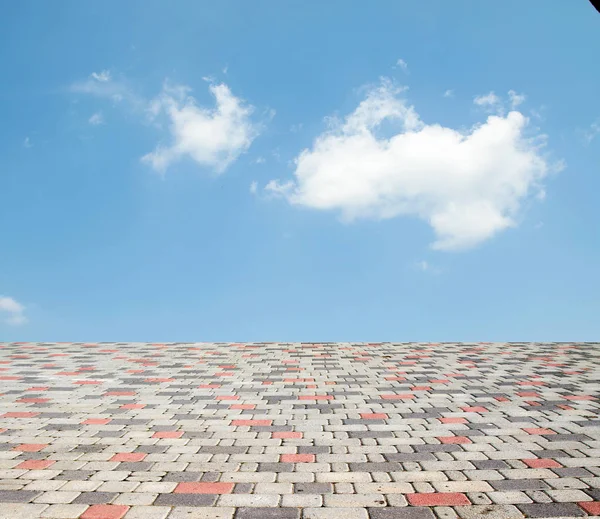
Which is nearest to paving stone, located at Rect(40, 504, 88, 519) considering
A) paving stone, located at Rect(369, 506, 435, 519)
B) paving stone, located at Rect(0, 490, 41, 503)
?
paving stone, located at Rect(0, 490, 41, 503)

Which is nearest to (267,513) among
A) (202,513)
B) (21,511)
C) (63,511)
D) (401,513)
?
(202,513)

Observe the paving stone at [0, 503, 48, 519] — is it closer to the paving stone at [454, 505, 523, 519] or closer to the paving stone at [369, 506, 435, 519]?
the paving stone at [369, 506, 435, 519]

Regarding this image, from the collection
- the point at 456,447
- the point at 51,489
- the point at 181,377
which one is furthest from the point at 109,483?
the point at 181,377

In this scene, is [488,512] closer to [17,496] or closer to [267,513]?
[267,513]

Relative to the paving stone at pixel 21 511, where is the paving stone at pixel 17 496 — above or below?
above

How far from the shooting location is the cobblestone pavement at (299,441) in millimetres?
2586

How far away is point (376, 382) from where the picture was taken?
576 centimetres

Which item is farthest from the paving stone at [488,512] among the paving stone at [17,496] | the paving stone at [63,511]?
the paving stone at [17,496]

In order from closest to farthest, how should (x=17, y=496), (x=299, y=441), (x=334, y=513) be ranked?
(x=334, y=513)
(x=17, y=496)
(x=299, y=441)

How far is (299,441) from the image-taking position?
3.58 metres

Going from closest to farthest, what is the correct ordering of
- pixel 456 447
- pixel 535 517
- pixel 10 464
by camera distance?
pixel 535 517 < pixel 10 464 < pixel 456 447

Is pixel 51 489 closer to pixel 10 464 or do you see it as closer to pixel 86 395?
pixel 10 464

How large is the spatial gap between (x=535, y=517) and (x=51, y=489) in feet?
9.09

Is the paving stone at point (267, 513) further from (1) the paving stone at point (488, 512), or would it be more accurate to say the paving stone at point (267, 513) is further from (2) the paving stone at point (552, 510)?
(2) the paving stone at point (552, 510)
